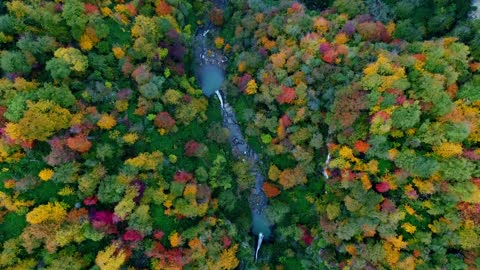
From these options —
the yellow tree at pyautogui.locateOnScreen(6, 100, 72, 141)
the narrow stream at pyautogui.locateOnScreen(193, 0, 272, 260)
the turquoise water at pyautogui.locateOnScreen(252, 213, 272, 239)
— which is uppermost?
the yellow tree at pyautogui.locateOnScreen(6, 100, 72, 141)

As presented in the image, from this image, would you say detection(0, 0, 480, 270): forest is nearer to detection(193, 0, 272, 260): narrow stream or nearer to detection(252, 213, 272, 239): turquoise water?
detection(252, 213, 272, 239): turquoise water

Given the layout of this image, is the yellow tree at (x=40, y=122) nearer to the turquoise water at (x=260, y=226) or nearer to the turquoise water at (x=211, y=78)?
the turquoise water at (x=211, y=78)

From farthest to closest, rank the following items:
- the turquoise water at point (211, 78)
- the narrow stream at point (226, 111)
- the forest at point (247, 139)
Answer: the turquoise water at point (211, 78)
the narrow stream at point (226, 111)
the forest at point (247, 139)

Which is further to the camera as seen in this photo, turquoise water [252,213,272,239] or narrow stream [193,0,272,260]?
turquoise water [252,213,272,239]

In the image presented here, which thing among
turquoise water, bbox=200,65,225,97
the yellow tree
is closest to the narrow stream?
turquoise water, bbox=200,65,225,97

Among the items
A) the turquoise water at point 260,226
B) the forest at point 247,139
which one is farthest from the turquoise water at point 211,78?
the turquoise water at point 260,226

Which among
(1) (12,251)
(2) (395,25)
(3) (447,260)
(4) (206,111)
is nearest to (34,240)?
(1) (12,251)
